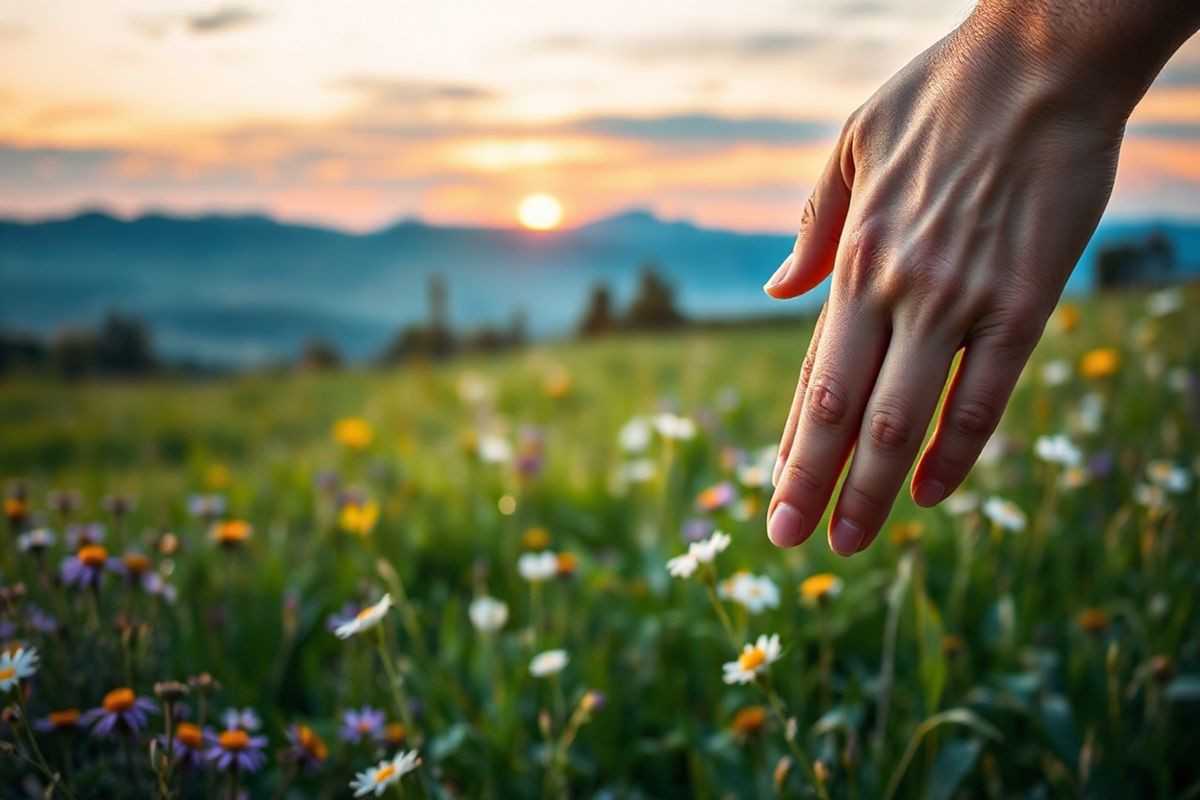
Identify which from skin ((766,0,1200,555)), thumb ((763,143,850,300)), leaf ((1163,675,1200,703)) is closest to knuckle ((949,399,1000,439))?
skin ((766,0,1200,555))

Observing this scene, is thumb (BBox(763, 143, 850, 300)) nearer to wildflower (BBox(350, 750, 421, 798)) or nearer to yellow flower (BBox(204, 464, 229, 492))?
wildflower (BBox(350, 750, 421, 798))

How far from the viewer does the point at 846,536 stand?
48.3 inches

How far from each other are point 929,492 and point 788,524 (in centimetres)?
20

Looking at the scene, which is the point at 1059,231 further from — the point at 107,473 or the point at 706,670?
the point at 107,473

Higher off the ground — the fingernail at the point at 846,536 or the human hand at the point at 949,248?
the human hand at the point at 949,248

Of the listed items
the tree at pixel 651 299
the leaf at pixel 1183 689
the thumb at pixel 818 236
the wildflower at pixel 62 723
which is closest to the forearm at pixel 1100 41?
the thumb at pixel 818 236

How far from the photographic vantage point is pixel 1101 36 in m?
1.04

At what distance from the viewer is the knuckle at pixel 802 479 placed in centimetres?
122

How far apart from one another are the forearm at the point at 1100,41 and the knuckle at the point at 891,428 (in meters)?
0.44

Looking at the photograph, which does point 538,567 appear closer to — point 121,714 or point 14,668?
point 121,714

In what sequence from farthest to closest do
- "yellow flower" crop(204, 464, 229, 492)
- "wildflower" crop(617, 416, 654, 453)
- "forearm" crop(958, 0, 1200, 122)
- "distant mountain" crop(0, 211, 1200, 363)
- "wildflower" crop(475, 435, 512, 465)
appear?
Result: "distant mountain" crop(0, 211, 1200, 363) → "yellow flower" crop(204, 464, 229, 492) → "wildflower" crop(617, 416, 654, 453) → "wildflower" crop(475, 435, 512, 465) → "forearm" crop(958, 0, 1200, 122)

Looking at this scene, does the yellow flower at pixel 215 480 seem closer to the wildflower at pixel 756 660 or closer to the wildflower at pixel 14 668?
the wildflower at pixel 14 668

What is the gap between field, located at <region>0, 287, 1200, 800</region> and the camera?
5.15 ft

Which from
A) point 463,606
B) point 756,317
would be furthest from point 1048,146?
point 756,317
